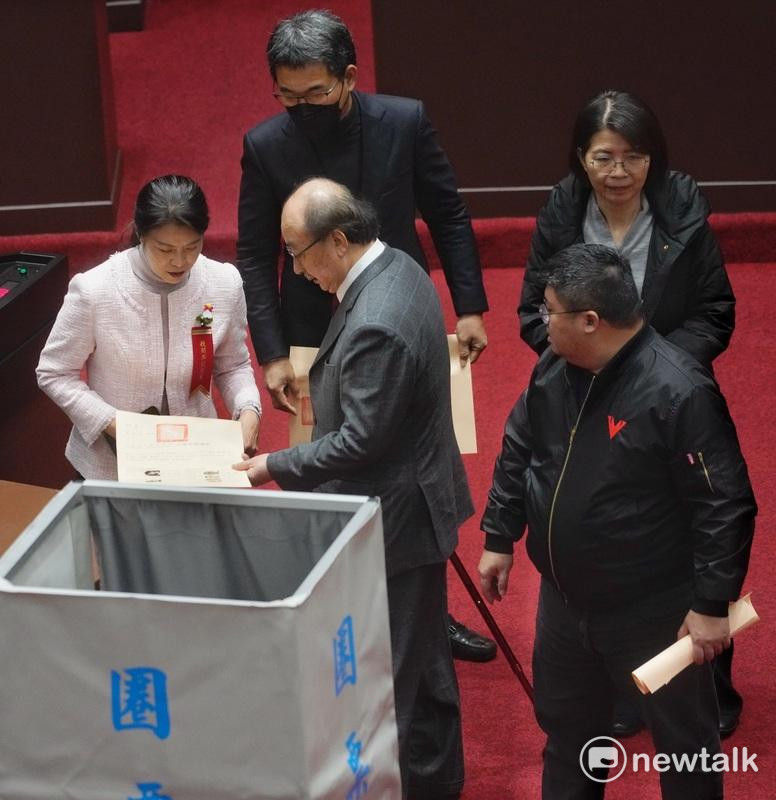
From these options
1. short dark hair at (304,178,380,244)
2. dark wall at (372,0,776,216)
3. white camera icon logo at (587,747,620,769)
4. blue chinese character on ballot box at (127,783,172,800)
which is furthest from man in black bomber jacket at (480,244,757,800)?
dark wall at (372,0,776,216)

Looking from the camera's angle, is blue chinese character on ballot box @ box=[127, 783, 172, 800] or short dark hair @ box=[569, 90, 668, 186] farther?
short dark hair @ box=[569, 90, 668, 186]

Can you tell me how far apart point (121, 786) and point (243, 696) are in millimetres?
227

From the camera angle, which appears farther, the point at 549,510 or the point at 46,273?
the point at 46,273

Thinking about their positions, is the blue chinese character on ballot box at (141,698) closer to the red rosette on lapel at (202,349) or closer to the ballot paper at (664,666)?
the ballot paper at (664,666)

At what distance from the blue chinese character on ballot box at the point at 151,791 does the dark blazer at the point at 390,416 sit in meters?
0.97

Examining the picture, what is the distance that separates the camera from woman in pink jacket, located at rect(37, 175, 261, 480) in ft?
9.38

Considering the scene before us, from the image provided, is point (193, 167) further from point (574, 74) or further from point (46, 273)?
Result: point (46, 273)

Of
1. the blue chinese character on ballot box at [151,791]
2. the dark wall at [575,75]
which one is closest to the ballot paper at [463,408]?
the blue chinese character on ballot box at [151,791]

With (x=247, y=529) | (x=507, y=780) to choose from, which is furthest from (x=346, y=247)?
Result: (x=507, y=780)

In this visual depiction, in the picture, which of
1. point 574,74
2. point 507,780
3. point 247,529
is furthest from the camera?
point 574,74

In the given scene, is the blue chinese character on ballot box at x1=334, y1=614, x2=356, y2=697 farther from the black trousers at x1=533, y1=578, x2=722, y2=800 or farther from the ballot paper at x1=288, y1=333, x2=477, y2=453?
the ballot paper at x1=288, y1=333, x2=477, y2=453

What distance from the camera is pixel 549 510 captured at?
8.75 feet

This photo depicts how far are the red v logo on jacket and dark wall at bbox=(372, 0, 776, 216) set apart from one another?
3347mm

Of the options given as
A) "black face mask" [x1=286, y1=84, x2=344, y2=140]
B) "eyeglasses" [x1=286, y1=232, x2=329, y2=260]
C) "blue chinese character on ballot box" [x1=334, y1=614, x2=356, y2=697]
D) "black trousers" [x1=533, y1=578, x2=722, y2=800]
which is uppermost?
"black face mask" [x1=286, y1=84, x2=344, y2=140]
